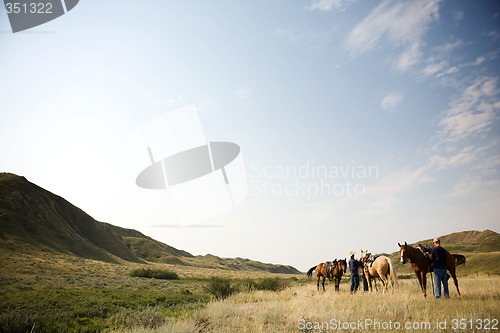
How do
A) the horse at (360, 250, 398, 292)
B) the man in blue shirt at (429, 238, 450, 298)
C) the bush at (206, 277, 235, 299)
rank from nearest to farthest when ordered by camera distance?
the man in blue shirt at (429, 238, 450, 298) → the horse at (360, 250, 398, 292) → the bush at (206, 277, 235, 299)

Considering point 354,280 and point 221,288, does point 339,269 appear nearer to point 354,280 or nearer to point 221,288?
point 354,280

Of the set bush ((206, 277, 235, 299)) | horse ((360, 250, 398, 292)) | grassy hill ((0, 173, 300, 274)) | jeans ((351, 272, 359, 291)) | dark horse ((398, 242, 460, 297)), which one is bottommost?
bush ((206, 277, 235, 299))

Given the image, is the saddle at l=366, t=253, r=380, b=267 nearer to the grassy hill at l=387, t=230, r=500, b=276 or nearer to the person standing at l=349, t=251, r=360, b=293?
the person standing at l=349, t=251, r=360, b=293

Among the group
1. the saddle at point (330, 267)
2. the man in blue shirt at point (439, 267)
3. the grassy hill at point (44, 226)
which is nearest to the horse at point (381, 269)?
the saddle at point (330, 267)

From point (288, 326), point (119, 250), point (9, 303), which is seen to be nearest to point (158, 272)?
point (9, 303)

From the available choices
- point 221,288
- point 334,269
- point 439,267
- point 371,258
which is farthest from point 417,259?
point 221,288

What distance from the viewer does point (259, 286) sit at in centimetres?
2408

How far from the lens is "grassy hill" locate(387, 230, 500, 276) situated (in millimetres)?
44031

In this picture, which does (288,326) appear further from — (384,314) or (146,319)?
(146,319)

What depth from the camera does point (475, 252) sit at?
66562 mm

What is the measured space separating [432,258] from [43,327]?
15.1m

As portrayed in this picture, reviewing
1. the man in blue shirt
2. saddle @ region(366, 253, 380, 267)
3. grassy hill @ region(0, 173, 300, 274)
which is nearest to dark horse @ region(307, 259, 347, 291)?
saddle @ region(366, 253, 380, 267)

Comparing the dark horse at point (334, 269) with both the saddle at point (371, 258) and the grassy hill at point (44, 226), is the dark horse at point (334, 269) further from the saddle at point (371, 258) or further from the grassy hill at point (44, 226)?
the grassy hill at point (44, 226)

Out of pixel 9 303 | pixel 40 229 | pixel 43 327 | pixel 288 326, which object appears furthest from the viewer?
pixel 40 229
